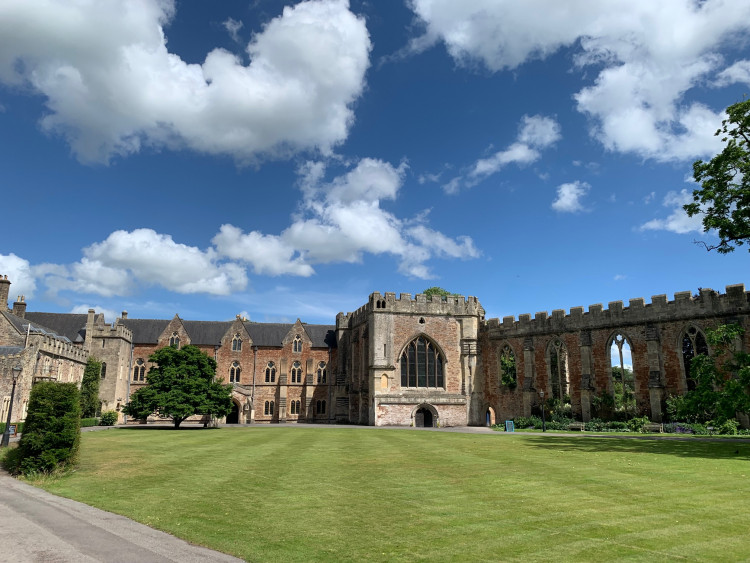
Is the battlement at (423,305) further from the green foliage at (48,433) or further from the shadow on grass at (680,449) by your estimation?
the green foliage at (48,433)

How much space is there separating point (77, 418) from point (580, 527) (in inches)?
659

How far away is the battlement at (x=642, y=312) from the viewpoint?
34.7 m

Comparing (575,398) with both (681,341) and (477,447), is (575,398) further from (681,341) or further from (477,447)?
(477,447)

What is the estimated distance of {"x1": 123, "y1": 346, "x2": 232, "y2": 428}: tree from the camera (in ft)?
127

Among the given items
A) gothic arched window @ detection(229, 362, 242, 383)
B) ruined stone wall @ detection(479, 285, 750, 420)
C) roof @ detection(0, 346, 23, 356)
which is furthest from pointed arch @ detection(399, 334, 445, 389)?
roof @ detection(0, 346, 23, 356)

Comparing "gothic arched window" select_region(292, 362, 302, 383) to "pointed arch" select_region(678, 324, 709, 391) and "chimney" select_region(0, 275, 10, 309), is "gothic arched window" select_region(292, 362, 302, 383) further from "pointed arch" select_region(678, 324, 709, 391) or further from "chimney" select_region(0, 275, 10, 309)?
"pointed arch" select_region(678, 324, 709, 391)

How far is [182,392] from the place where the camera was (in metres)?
39.6

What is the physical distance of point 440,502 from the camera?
11008mm

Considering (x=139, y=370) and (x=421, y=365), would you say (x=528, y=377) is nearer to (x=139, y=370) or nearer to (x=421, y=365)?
(x=421, y=365)

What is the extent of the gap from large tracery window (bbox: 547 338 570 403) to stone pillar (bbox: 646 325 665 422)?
22.7 ft

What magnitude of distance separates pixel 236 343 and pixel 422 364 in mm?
24736

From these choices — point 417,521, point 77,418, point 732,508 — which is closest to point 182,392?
point 77,418

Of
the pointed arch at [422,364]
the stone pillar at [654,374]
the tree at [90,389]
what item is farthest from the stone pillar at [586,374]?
→ the tree at [90,389]

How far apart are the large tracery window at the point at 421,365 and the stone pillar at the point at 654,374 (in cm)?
1829
